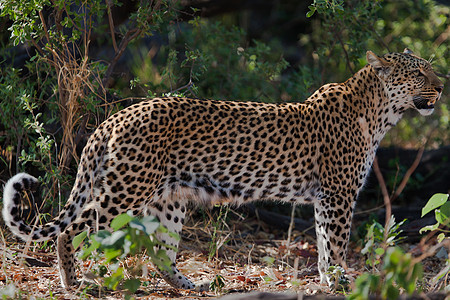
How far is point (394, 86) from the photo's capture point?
20.4ft

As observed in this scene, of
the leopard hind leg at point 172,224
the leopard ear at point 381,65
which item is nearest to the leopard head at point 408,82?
the leopard ear at point 381,65

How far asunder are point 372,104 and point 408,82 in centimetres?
40

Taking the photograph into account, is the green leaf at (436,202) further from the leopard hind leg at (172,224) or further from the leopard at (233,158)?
the leopard hind leg at (172,224)

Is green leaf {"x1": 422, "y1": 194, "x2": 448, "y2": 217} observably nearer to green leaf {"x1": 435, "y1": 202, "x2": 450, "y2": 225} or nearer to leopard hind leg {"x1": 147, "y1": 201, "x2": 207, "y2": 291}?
green leaf {"x1": 435, "y1": 202, "x2": 450, "y2": 225}

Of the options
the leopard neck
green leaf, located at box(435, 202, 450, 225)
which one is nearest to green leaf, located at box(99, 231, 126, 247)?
green leaf, located at box(435, 202, 450, 225)

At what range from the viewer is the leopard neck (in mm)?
6191

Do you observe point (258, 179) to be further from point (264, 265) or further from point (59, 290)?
point (59, 290)

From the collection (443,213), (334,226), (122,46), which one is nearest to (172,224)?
(334,226)

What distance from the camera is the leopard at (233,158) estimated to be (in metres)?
5.19

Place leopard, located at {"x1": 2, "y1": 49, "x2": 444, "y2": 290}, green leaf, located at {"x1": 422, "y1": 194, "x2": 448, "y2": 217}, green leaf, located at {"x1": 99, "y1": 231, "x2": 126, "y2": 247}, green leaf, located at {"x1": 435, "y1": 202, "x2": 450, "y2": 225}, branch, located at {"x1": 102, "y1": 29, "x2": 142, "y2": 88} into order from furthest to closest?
branch, located at {"x1": 102, "y1": 29, "x2": 142, "y2": 88}
leopard, located at {"x1": 2, "y1": 49, "x2": 444, "y2": 290}
green leaf, located at {"x1": 435, "y1": 202, "x2": 450, "y2": 225}
green leaf, located at {"x1": 422, "y1": 194, "x2": 448, "y2": 217}
green leaf, located at {"x1": 99, "y1": 231, "x2": 126, "y2": 247}

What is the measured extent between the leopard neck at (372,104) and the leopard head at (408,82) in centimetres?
5

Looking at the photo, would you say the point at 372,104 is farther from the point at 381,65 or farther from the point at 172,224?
the point at 172,224

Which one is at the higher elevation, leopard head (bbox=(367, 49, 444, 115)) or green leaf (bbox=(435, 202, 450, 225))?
leopard head (bbox=(367, 49, 444, 115))

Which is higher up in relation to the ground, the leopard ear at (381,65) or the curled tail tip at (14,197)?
the leopard ear at (381,65)
